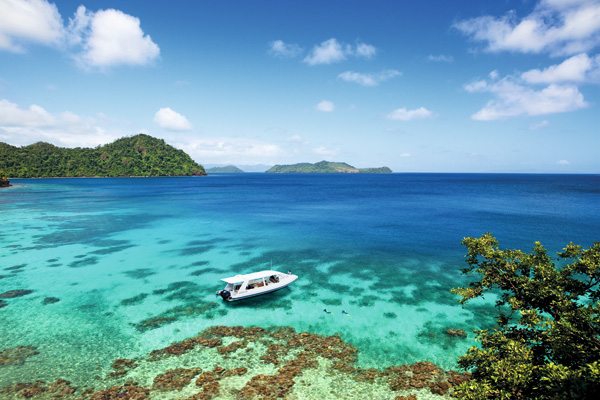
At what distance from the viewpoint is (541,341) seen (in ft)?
42.2

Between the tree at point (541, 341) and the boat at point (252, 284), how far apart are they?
18829mm

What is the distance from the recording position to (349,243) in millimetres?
49312

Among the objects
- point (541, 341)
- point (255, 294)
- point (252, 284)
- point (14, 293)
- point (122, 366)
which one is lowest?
point (122, 366)

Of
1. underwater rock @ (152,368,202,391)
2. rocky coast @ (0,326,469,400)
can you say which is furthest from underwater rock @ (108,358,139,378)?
underwater rock @ (152,368,202,391)

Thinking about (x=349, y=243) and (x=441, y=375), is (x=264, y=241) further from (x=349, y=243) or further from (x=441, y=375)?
(x=441, y=375)

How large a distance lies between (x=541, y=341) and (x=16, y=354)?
31.9 meters

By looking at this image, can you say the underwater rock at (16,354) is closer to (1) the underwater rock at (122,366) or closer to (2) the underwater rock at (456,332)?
(1) the underwater rock at (122,366)

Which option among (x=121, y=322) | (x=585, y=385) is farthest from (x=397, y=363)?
(x=121, y=322)

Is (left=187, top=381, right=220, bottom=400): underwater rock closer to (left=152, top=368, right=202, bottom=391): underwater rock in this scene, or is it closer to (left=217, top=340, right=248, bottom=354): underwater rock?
(left=152, top=368, right=202, bottom=391): underwater rock

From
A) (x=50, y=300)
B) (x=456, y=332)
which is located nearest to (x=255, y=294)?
(x=456, y=332)

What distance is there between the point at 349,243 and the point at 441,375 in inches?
1224

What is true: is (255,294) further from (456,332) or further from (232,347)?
(456,332)

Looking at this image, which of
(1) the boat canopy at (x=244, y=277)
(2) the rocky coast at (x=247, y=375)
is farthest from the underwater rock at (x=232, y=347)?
(1) the boat canopy at (x=244, y=277)

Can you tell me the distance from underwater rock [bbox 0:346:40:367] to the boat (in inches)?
546
